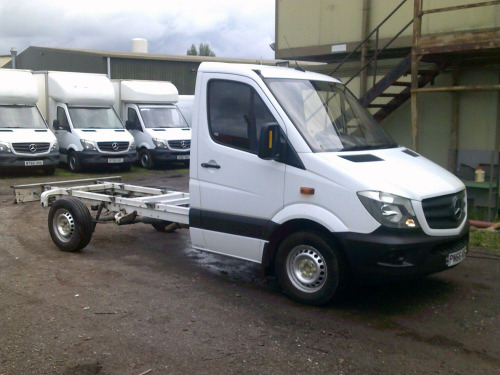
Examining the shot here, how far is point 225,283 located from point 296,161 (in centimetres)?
184

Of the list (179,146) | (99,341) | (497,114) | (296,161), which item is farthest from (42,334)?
(179,146)

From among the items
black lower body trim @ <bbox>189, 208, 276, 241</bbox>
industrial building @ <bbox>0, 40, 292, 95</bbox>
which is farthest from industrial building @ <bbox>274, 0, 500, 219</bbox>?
industrial building @ <bbox>0, 40, 292, 95</bbox>

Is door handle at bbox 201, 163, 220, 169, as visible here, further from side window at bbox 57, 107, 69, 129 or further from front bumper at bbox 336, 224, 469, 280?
side window at bbox 57, 107, 69, 129

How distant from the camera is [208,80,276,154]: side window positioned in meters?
6.45

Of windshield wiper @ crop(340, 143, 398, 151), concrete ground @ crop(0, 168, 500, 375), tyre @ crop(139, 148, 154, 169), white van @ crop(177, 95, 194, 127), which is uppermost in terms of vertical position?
white van @ crop(177, 95, 194, 127)

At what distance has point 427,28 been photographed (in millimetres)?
12188

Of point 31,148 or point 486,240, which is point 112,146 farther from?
point 486,240

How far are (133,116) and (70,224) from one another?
1315cm

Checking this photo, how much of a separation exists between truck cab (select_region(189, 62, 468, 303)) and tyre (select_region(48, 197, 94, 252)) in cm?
189

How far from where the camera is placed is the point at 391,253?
557 centimetres

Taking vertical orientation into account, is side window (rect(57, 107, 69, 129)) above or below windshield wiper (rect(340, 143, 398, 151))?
above

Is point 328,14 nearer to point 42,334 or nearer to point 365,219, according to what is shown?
point 365,219

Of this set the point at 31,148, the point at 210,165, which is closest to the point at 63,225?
the point at 210,165

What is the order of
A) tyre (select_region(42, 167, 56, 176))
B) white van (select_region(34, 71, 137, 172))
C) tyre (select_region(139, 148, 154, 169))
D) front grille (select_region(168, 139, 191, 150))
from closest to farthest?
tyre (select_region(42, 167, 56, 176))
white van (select_region(34, 71, 137, 172))
front grille (select_region(168, 139, 191, 150))
tyre (select_region(139, 148, 154, 169))
